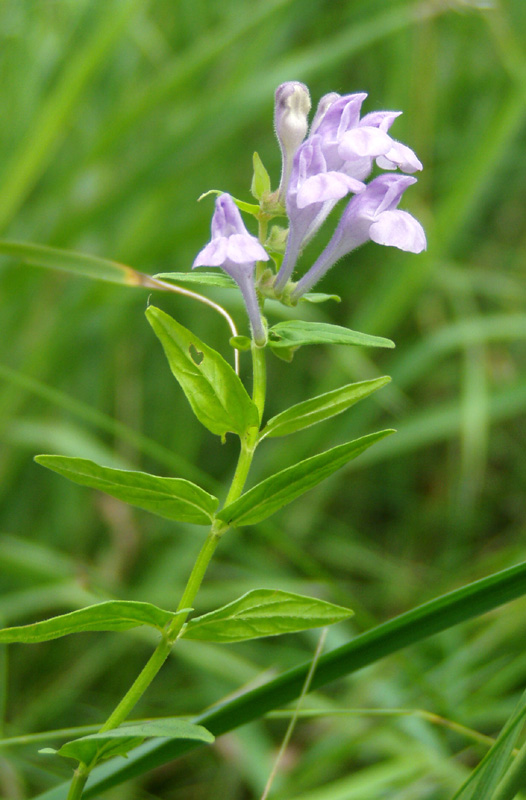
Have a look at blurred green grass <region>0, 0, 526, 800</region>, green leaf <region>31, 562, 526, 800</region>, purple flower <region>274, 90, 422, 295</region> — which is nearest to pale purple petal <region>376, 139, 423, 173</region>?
purple flower <region>274, 90, 422, 295</region>

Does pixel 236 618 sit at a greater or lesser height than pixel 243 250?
lesser

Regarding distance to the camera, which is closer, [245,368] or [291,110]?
[291,110]

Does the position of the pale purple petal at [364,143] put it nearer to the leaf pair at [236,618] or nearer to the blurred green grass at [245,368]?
the leaf pair at [236,618]

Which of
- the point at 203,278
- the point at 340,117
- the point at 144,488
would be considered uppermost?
the point at 340,117

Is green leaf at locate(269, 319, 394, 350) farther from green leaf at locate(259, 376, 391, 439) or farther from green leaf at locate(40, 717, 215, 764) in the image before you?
green leaf at locate(40, 717, 215, 764)

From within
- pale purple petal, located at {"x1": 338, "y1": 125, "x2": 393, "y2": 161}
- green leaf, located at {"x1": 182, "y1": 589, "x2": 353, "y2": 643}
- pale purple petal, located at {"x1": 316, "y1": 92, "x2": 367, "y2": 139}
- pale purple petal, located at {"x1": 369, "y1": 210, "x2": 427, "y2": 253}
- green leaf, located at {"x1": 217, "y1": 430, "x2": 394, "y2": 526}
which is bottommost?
green leaf, located at {"x1": 182, "y1": 589, "x2": 353, "y2": 643}

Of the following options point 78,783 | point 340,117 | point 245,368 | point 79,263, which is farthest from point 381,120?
point 245,368

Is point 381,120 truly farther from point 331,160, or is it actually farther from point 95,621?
point 95,621
